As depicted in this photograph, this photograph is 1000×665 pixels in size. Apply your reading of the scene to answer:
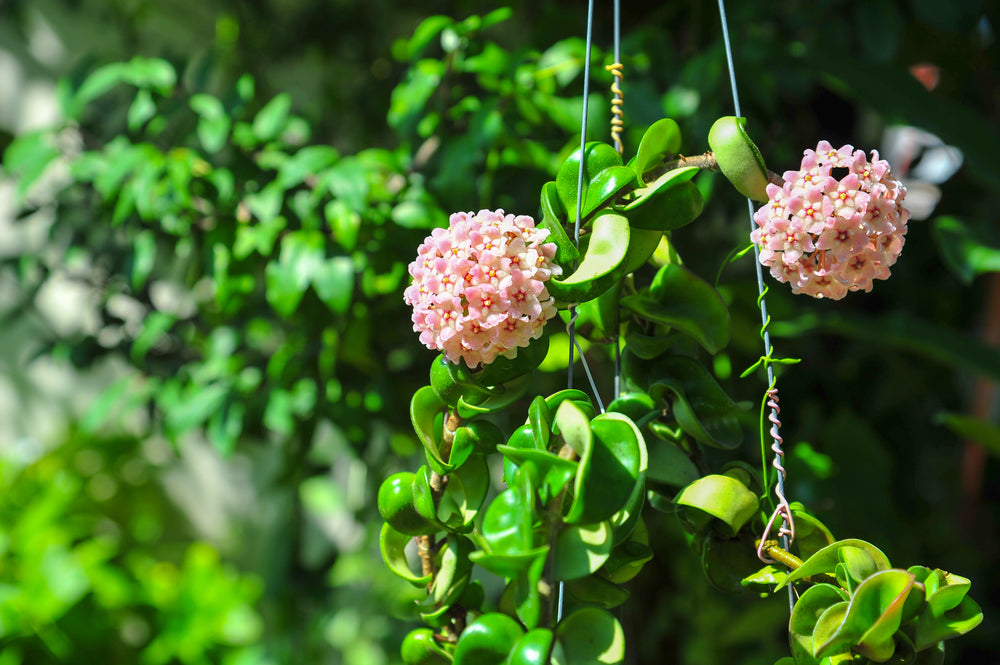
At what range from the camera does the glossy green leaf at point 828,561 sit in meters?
0.37

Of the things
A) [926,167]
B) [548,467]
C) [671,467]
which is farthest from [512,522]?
[926,167]

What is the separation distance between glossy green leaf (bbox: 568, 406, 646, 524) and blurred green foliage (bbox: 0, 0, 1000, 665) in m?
0.39

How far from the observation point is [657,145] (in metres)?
0.43

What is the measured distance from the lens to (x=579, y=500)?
34cm

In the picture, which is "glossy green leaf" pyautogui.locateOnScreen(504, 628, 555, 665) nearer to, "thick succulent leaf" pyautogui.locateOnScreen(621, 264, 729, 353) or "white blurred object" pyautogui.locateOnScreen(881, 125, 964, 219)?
"thick succulent leaf" pyautogui.locateOnScreen(621, 264, 729, 353)

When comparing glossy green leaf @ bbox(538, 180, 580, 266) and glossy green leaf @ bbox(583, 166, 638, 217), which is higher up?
glossy green leaf @ bbox(583, 166, 638, 217)

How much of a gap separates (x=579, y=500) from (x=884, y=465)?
2.38 feet

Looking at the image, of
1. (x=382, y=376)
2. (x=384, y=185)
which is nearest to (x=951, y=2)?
(x=384, y=185)

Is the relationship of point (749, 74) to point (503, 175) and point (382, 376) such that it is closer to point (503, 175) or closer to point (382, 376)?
point (503, 175)

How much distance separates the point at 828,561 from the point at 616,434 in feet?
0.42

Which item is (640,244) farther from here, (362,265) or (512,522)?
(362,265)

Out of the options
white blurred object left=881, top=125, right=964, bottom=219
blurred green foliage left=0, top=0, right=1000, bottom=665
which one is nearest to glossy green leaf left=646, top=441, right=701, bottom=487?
blurred green foliage left=0, top=0, right=1000, bottom=665

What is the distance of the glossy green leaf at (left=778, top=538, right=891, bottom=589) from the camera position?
369mm

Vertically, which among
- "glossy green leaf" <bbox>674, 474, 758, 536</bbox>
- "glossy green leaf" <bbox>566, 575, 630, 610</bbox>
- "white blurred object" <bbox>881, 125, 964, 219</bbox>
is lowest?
"white blurred object" <bbox>881, 125, 964, 219</bbox>
